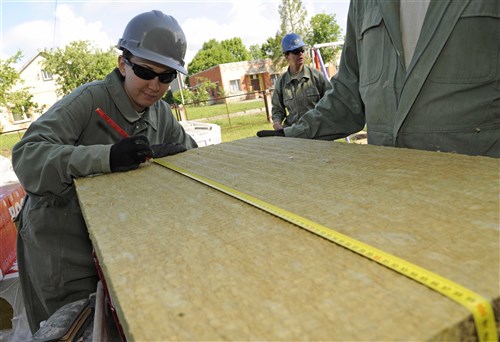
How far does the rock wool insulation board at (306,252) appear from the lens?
1.87ft

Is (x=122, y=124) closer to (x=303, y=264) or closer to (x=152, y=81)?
(x=152, y=81)

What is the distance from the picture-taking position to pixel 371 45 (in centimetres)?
195

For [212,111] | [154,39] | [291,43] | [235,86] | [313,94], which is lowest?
[212,111]

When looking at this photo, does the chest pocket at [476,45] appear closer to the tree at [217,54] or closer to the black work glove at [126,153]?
the black work glove at [126,153]

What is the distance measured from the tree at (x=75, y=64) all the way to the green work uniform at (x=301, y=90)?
26341 mm

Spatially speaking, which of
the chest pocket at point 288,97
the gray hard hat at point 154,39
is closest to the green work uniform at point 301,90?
the chest pocket at point 288,97

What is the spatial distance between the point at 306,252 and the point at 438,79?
119 cm

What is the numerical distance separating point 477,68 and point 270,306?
1418mm

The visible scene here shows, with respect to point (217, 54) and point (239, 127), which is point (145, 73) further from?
point (217, 54)

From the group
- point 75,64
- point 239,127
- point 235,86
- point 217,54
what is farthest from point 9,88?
point 217,54

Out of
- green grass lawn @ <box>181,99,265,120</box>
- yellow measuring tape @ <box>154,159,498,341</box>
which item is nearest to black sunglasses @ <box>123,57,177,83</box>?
yellow measuring tape @ <box>154,159,498,341</box>

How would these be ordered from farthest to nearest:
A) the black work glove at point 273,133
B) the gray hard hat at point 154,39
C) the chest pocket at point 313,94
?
the chest pocket at point 313,94, the black work glove at point 273,133, the gray hard hat at point 154,39

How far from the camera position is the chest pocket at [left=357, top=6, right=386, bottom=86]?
1882 millimetres

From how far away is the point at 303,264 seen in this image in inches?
29.2
